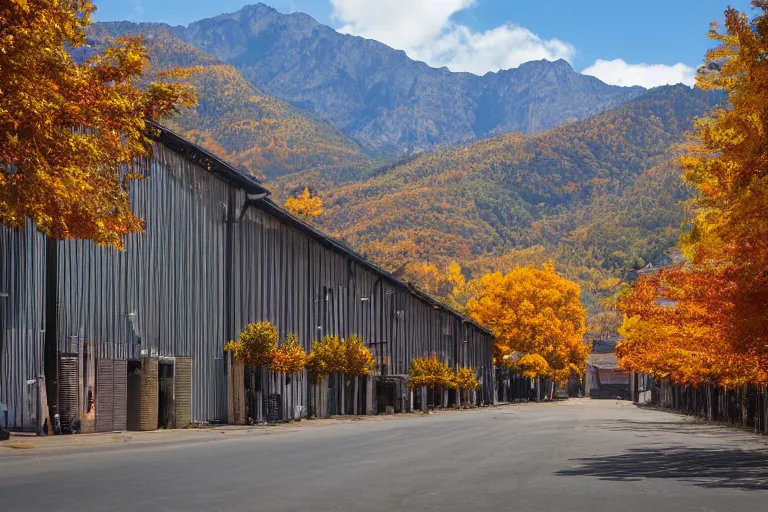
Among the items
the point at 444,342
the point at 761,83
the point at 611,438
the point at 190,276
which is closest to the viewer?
the point at 761,83

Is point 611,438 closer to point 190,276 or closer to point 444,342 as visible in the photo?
point 190,276

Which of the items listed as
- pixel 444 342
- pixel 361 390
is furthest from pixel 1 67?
pixel 444 342

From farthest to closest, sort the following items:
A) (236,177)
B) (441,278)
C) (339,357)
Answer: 1. (441,278)
2. (339,357)
3. (236,177)

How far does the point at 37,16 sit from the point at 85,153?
316 cm

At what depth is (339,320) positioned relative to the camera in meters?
57.2

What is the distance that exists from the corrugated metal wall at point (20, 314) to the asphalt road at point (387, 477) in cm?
579

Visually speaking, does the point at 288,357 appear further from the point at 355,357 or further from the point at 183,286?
the point at 355,357

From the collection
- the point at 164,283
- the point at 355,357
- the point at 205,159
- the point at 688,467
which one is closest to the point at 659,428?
the point at 355,357

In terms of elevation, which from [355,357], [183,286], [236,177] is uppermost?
[236,177]

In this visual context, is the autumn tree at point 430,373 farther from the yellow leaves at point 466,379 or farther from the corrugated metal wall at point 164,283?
the corrugated metal wall at point 164,283

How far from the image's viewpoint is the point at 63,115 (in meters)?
25.3

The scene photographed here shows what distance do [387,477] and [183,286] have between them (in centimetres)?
2437

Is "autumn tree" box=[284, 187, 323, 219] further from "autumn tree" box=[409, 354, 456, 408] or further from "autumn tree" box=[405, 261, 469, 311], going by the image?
"autumn tree" box=[409, 354, 456, 408]

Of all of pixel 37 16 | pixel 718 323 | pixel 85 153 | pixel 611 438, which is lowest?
pixel 611 438
